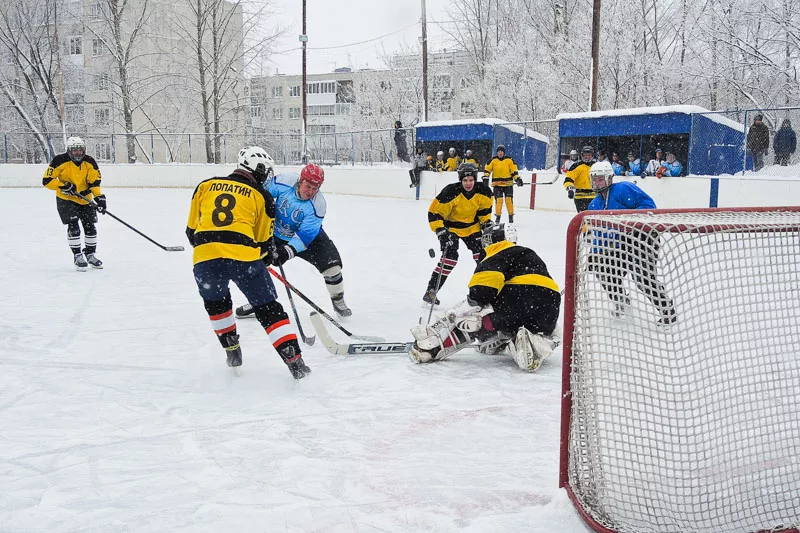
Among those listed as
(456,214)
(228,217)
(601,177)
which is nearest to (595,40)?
(456,214)

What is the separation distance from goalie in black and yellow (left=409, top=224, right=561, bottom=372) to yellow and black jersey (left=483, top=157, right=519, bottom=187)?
751 centimetres

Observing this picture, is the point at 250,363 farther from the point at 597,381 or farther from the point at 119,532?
the point at 597,381

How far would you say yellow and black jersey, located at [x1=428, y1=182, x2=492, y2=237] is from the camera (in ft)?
17.4

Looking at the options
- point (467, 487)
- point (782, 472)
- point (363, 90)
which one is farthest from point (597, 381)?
point (363, 90)

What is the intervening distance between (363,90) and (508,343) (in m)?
30.6

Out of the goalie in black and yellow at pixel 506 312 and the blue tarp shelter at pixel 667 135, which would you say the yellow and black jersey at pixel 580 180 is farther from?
the goalie in black and yellow at pixel 506 312

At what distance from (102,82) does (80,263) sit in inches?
862

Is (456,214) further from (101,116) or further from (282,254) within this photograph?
(101,116)

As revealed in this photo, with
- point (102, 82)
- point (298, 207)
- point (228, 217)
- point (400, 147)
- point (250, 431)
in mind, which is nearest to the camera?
point (250, 431)

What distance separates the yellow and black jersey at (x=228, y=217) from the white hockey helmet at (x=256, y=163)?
7cm

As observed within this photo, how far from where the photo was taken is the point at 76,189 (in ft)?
21.4

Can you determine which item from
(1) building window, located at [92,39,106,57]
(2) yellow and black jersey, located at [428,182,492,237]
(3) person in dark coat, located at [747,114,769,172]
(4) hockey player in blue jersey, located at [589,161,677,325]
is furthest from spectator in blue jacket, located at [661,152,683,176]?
(1) building window, located at [92,39,106,57]

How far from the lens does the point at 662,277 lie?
2277mm

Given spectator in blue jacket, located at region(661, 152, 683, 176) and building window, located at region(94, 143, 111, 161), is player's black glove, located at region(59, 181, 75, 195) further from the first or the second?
building window, located at region(94, 143, 111, 161)
